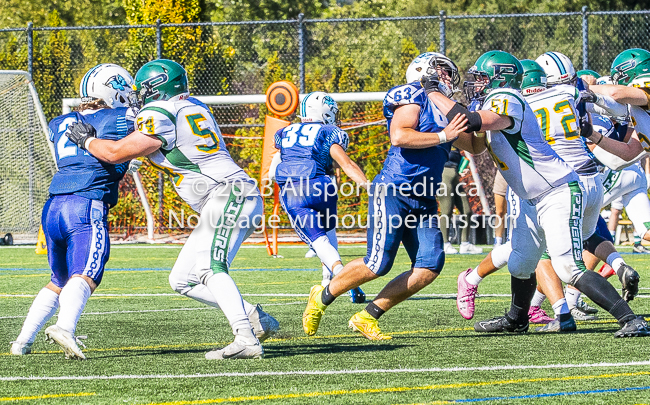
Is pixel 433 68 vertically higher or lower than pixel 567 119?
higher

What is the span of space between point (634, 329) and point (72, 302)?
3633mm

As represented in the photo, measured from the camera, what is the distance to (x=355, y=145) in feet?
59.0

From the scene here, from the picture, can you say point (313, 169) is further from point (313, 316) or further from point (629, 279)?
point (629, 279)

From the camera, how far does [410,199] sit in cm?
664

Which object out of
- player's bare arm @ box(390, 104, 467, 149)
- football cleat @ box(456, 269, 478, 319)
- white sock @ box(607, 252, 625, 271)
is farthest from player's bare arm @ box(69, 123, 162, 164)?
white sock @ box(607, 252, 625, 271)

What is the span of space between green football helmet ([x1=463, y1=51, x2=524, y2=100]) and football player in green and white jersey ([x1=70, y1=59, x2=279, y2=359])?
1729 millimetres

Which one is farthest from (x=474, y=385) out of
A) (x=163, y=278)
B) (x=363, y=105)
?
(x=363, y=105)

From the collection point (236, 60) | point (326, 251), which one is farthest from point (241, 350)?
point (236, 60)

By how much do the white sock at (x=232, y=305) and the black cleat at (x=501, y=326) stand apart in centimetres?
208

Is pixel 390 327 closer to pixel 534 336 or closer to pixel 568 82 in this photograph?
pixel 534 336

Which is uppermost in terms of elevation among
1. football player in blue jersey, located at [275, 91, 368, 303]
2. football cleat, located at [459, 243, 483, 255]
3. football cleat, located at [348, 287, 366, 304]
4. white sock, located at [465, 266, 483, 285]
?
football player in blue jersey, located at [275, 91, 368, 303]

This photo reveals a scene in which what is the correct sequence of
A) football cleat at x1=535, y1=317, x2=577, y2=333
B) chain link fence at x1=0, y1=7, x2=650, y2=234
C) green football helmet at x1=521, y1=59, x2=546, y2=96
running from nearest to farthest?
green football helmet at x1=521, y1=59, x2=546, y2=96 < football cleat at x1=535, y1=317, x2=577, y2=333 < chain link fence at x1=0, y1=7, x2=650, y2=234

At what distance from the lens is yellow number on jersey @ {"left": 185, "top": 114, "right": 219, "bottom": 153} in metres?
5.86

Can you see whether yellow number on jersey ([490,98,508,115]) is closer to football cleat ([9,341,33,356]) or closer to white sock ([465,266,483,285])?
white sock ([465,266,483,285])
